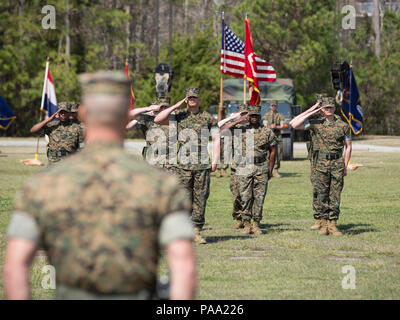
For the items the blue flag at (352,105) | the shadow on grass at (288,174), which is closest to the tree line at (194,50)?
the blue flag at (352,105)

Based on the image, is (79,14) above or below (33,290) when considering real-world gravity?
above

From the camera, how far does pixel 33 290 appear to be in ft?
26.6

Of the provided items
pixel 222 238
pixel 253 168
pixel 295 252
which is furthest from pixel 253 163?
pixel 295 252

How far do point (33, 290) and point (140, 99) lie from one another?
4804cm

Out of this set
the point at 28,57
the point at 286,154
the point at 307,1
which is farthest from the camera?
the point at 28,57

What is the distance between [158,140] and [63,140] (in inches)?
51.6

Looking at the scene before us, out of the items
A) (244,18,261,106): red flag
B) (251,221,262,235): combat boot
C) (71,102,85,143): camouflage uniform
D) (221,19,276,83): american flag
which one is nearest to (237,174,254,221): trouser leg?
(251,221,262,235): combat boot

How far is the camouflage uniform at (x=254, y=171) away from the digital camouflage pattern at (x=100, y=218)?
8988mm

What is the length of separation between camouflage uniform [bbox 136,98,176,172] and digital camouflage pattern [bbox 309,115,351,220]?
7.15ft

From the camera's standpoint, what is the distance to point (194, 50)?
56.5 meters

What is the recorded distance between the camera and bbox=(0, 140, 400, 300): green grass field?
8.16 metres

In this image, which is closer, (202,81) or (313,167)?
(313,167)

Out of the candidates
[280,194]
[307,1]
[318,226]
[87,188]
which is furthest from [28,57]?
[87,188]
